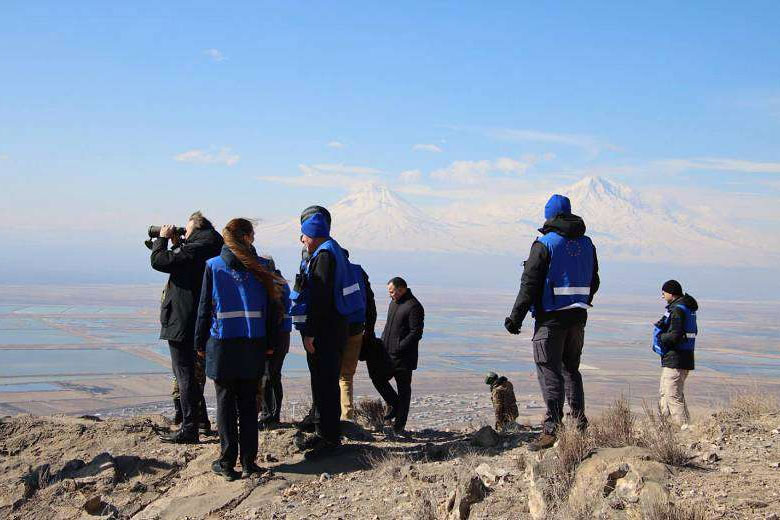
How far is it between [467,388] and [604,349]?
1492 inches

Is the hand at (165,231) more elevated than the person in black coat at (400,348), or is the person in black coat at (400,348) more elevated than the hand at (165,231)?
the hand at (165,231)

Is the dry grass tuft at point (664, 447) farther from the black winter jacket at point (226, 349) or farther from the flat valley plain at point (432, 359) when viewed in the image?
the black winter jacket at point (226, 349)

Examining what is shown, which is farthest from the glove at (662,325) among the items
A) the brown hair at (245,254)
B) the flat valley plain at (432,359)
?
the brown hair at (245,254)

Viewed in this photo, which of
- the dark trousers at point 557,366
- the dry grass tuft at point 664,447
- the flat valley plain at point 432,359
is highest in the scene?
the dark trousers at point 557,366

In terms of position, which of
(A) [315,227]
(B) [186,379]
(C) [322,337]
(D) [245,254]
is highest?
(A) [315,227]

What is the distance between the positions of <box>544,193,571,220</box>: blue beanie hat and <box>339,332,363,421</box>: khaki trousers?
211cm

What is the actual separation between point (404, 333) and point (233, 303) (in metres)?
2.67

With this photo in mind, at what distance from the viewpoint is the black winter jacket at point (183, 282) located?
7.02 meters

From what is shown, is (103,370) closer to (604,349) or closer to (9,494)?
(604,349)

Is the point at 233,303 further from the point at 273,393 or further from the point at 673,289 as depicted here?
the point at 673,289

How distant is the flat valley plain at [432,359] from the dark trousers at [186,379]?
2.66 meters

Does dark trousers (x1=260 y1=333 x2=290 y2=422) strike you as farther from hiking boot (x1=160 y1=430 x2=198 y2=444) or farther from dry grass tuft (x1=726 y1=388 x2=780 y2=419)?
dry grass tuft (x1=726 y1=388 x2=780 y2=419)

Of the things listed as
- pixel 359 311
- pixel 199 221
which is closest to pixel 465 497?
pixel 359 311

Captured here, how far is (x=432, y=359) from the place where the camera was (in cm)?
8175
